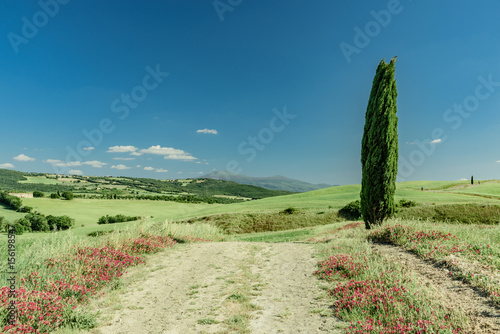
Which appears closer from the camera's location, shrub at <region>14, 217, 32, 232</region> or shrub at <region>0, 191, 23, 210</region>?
shrub at <region>14, 217, 32, 232</region>

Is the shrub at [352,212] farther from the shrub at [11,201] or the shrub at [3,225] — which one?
the shrub at [11,201]

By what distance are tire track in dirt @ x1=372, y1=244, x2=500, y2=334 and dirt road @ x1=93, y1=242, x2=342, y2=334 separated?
8.32 ft

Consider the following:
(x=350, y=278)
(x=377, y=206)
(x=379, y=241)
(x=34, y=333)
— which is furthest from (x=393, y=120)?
(x=34, y=333)

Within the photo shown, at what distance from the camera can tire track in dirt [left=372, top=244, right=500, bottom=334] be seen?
15.7ft

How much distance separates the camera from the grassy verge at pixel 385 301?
4910 millimetres

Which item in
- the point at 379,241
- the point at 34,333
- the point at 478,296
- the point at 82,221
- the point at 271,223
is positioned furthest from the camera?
the point at 82,221

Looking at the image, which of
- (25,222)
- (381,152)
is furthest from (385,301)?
(25,222)

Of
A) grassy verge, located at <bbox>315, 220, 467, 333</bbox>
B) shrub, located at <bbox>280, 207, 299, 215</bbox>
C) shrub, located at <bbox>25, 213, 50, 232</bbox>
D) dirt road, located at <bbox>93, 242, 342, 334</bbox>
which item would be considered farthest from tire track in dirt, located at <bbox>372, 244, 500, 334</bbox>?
shrub, located at <bbox>25, 213, 50, 232</bbox>

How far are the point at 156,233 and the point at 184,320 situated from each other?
10494 mm

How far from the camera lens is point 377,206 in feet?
57.0

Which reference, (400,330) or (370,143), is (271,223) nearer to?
(370,143)

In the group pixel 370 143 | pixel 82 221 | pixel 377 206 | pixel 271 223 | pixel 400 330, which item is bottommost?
pixel 82 221

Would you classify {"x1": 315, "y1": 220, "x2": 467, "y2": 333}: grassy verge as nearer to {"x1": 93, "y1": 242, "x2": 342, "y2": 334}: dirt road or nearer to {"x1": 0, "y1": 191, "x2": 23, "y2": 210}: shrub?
{"x1": 93, "y1": 242, "x2": 342, "y2": 334}: dirt road

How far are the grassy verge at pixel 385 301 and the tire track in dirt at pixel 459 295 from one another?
0.22 metres
